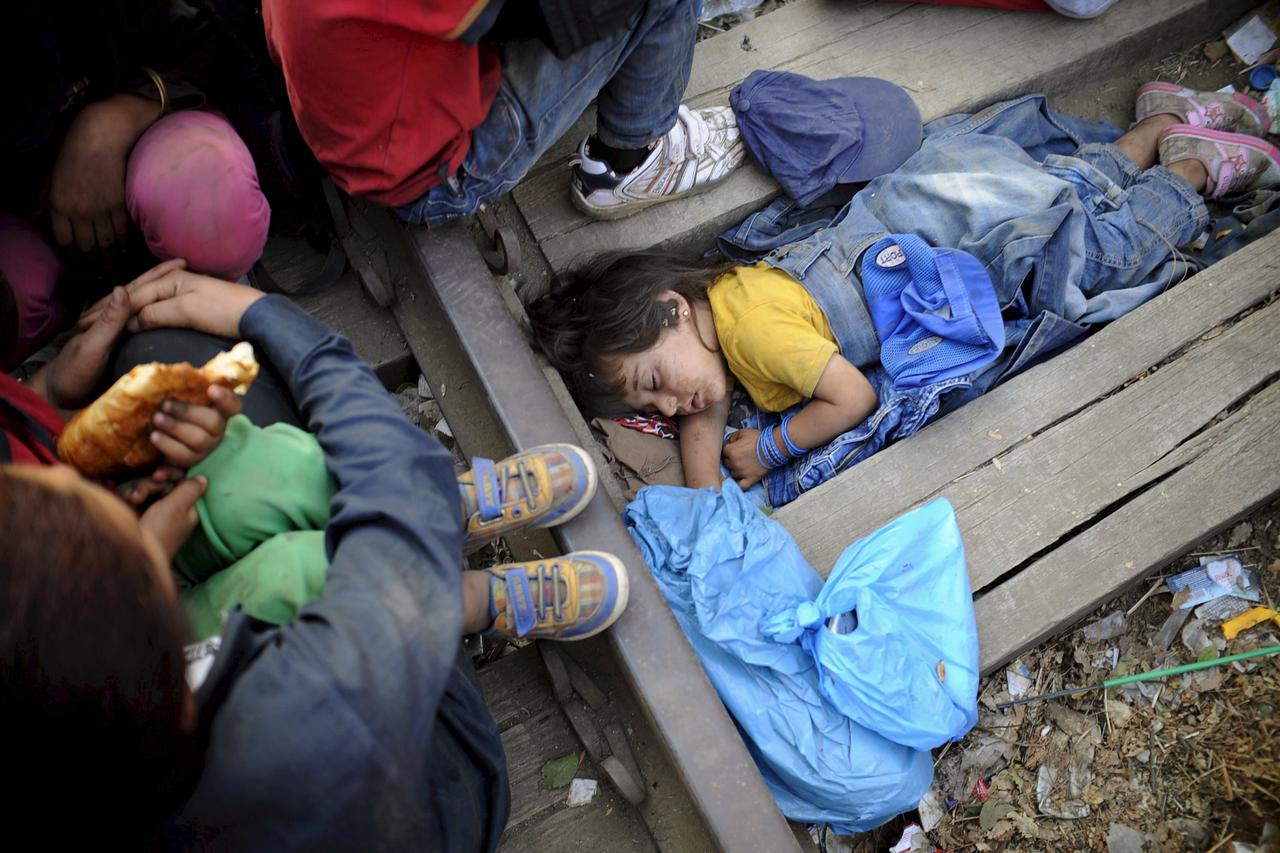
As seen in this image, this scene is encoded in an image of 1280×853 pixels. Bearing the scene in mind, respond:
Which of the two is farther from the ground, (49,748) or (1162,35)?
(49,748)

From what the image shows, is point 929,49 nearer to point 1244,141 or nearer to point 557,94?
point 1244,141

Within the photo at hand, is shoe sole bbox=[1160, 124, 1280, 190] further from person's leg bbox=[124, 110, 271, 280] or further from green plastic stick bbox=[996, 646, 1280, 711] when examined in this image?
person's leg bbox=[124, 110, 271, 280]

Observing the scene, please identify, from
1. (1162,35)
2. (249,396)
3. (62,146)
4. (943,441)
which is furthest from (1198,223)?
(62,146)

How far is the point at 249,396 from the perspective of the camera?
1.78m

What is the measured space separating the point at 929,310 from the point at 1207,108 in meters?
1.53

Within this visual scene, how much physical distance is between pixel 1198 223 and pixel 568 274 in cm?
211

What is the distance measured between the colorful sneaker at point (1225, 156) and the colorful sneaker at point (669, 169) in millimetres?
1533

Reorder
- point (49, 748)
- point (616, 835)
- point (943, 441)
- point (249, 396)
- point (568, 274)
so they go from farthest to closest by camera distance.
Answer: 1. point (568, 274)
2. point (943, 441)
3. point (616, 835)
4. point (249, 396)
5. point (49, 748)

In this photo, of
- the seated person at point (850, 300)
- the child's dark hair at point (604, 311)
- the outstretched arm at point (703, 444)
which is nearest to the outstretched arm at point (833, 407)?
the seated person at point (850, 300)

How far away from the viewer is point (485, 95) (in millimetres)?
2125

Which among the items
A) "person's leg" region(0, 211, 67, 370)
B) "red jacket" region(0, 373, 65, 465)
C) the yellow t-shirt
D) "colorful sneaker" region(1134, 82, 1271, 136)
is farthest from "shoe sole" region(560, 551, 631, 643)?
"colorful sneaker" region(1134, 82, 1271, 136)

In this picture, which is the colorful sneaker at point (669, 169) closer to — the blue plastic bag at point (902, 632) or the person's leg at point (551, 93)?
the person's leg at point (551, 93)

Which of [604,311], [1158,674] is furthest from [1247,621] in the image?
[604,311]

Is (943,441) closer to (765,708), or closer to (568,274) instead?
(765,708)
